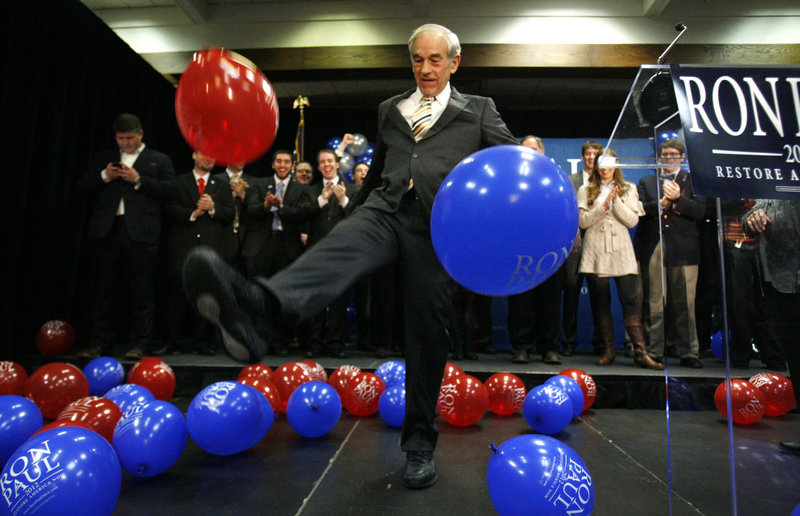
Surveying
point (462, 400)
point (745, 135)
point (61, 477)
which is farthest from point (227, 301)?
point (462, 400)

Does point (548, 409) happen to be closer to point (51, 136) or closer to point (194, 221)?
point (194, 221)

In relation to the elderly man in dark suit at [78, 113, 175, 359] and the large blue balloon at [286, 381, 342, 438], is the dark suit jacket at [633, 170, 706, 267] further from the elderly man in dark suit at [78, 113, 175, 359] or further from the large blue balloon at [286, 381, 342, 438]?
the elderly man in dark suit at [78, 113, 175, 359]

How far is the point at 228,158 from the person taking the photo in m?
1.65

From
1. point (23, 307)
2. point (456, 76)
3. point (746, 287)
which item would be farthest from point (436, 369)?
point (456, 76)

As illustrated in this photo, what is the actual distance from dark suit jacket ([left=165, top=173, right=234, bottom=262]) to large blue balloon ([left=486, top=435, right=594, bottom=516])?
3.23 metres

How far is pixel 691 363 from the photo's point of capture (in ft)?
4.38

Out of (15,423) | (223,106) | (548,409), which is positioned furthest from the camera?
(548,409)

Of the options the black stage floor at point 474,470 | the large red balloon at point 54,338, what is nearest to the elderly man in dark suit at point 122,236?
the large red balloon at point 54,338

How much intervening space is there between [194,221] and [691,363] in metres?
3.67

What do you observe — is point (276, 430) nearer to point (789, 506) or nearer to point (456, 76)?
point (789, 506)

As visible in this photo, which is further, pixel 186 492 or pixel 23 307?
pixel 23 307

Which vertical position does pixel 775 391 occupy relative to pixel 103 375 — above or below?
above

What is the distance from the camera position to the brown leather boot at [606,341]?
11.8 ft

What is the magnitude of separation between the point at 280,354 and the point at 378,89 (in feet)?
14.4
